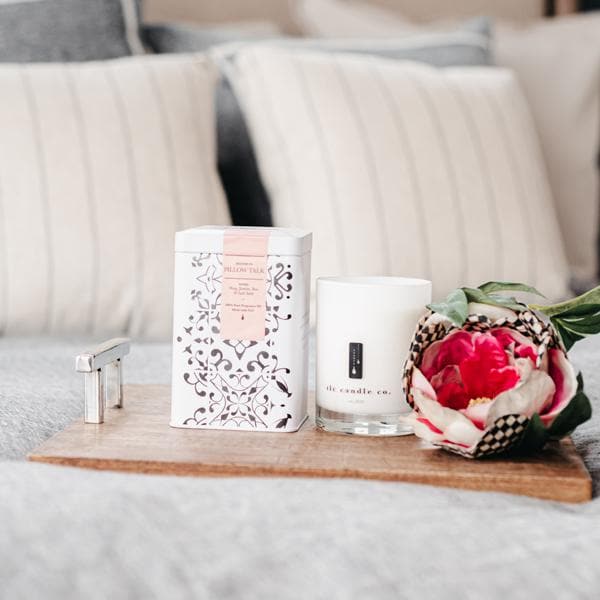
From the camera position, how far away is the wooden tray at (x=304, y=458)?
2.03 feet

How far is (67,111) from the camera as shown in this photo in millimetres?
1301

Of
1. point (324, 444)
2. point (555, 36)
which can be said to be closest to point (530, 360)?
point (324, 444)

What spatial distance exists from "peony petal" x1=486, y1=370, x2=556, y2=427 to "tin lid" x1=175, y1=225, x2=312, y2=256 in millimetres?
185

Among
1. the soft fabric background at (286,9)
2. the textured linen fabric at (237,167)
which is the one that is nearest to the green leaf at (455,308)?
the textured linen fabric at (237,167)

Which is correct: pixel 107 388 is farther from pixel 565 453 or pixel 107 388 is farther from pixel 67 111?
pixel 67 111

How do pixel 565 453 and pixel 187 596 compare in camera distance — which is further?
pixel 565 453

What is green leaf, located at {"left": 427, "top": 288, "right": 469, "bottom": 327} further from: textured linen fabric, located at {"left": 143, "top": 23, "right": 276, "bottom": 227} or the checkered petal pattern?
textured linen fabric, located at {"left": 143, "top": 23, "right": 276, "bottom": 227}

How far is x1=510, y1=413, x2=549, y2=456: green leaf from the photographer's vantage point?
0.65m

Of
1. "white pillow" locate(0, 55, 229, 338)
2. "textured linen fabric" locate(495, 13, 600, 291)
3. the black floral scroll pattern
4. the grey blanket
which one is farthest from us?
"textured linen fabric" locate(495, 13, 600, 291)

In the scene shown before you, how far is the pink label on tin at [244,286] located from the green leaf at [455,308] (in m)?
0.13

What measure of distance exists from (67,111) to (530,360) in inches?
33.5

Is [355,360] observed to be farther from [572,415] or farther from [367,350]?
[572,415]

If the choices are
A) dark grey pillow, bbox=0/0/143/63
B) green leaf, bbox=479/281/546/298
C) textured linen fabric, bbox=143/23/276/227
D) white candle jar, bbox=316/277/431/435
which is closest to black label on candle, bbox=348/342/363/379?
white candle jar, bbox=316/277/431/435

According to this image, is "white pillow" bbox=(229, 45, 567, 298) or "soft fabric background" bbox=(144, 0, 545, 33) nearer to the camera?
"white pillow" bbox=(229, 45, 567, 298)
